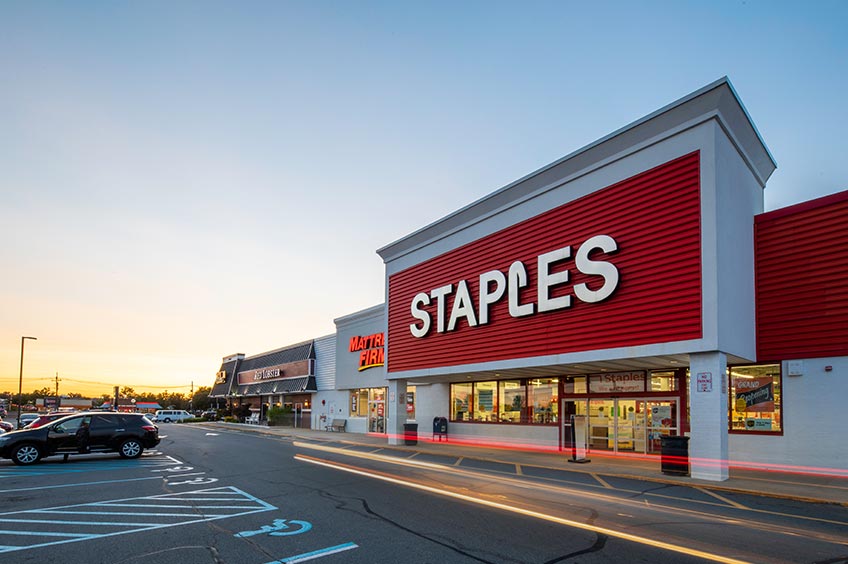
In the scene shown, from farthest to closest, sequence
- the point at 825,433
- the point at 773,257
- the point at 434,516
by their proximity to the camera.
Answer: the point at 773,257, the point at 825,433, the point at 434,516

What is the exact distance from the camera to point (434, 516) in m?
9.49

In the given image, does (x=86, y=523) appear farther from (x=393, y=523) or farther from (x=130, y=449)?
(x=130, y=449)

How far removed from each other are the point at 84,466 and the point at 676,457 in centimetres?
1722

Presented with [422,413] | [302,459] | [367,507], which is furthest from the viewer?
[422,413]

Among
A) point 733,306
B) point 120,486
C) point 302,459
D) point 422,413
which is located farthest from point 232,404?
point 733,306

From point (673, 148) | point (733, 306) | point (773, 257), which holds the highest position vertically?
point (673, 148)

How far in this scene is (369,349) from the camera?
36.5m

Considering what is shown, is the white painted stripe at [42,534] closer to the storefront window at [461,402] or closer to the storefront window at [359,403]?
the storefront window at [461,402]

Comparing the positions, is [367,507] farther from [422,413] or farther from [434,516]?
[422,413]

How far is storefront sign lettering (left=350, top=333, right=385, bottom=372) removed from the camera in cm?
3528

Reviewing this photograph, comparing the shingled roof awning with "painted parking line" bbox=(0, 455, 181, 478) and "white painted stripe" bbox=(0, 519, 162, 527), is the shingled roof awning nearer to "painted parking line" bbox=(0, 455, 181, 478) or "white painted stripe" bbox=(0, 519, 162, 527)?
"painted parking line" bbox=(0, 455, 181, 478)

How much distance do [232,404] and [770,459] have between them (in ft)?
200

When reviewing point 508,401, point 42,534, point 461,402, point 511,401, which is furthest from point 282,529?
point 461,402

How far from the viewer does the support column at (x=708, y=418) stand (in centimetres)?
1466
